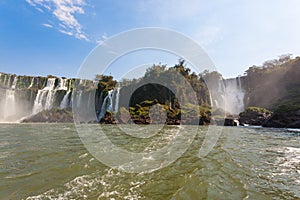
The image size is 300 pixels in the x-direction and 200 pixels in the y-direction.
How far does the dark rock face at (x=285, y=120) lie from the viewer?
2528 centimetres

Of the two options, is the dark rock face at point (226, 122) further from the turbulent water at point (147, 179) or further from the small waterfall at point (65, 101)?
the small waterfall at point (65, 101)

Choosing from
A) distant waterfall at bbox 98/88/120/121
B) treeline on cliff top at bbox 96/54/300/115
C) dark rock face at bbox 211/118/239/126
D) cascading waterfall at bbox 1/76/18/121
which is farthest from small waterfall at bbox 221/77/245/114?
cascading waterfall at bbox 1/76/18/121

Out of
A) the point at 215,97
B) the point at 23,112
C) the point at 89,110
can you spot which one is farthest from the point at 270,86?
the point at 23,112

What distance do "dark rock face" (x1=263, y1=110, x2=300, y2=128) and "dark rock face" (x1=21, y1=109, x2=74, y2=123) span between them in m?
38.3

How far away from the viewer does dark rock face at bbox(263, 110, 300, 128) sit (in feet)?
82.9

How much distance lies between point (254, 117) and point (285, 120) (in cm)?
625

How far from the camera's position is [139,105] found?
38531mm

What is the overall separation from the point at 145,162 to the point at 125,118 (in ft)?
89.5

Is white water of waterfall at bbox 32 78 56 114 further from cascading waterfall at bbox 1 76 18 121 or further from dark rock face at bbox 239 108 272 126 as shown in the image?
dark rock face at bbox 239 108 272 126

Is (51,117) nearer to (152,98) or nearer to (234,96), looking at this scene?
(152,98)

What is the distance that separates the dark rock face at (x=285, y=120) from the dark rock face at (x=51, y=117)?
38326 millimetres

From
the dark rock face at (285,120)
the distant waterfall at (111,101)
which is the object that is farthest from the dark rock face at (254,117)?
the distant waterfall at (111,101)

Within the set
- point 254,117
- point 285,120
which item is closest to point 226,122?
point 254,117

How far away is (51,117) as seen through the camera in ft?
125
